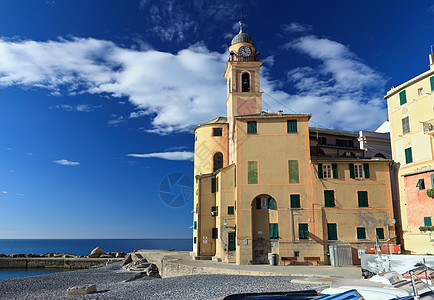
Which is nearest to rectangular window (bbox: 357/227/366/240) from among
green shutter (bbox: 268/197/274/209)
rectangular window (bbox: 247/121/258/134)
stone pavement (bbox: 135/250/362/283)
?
stone pavement (bbox: 135/250/362/283)

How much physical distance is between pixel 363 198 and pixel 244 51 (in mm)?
20212

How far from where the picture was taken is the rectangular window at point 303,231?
26.8 meters

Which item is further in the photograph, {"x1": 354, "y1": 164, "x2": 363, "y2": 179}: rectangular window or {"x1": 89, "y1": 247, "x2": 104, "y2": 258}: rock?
{"x1": 89, "y1": 247, "x2": 104, "y2": 258}: rock

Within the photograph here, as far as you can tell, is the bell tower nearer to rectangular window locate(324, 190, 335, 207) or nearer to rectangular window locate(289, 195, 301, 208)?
rectangular window locate(289, 195, 301, 208)

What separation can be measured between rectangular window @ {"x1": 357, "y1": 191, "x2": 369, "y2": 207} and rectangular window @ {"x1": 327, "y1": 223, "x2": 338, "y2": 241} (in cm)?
274

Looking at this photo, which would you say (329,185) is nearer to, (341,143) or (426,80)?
(426,80)

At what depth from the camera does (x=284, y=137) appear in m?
28.7

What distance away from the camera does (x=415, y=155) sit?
2541cm

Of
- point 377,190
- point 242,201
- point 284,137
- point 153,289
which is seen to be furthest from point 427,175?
point 153,289

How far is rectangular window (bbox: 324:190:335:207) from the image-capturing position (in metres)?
27.3

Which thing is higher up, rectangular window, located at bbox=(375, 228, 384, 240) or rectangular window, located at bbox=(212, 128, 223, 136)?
rectangular window, located at bbox=(212, 128, 223, 136)

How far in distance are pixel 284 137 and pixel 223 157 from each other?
872 centimetres

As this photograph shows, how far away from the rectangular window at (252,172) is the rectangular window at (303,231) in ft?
16.3

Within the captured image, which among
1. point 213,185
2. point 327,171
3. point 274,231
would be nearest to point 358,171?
point 327,171
